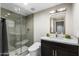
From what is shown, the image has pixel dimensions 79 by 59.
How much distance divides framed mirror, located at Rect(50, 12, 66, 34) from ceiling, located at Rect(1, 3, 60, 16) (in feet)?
0.78

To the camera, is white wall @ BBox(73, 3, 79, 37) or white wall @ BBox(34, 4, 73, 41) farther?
white wall @ BBox(34, 4, 73, 41)

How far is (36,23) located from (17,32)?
44 cm

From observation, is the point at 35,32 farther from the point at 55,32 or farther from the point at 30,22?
the point at 55,32

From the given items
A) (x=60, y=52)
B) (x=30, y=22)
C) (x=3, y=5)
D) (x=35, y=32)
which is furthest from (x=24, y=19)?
(x=60, y=52)

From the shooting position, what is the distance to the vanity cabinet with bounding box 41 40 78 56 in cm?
145

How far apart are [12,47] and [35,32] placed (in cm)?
51

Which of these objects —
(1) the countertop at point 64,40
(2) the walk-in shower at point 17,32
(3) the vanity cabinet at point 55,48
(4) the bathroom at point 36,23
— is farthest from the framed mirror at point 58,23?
(2) the walk-in shower at point 17,32

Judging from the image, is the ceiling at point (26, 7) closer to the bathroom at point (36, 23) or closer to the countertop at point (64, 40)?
the bathroom at point (36, 23)

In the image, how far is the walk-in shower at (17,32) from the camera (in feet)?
5.05

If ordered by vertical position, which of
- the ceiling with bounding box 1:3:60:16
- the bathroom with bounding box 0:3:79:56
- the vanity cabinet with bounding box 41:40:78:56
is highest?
the ceiling with bounding box 1:3:60:16

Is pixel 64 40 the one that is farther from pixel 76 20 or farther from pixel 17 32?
pixel 17 32

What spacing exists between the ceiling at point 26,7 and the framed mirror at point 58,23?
0.78 feet

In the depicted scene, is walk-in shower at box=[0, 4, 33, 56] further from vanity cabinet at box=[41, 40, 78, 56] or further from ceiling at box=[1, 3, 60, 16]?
vanity cabinet at box=[41, 40, 78, 56]

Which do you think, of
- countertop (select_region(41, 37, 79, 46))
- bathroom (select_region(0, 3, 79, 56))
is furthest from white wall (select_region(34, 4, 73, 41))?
countertop (select_region(41, 37, 79, 46))
